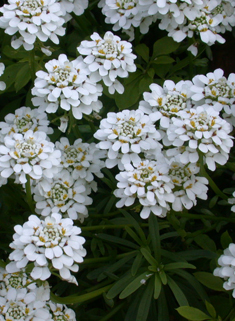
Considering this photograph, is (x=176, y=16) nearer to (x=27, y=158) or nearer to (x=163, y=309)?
(x=27, y=158)

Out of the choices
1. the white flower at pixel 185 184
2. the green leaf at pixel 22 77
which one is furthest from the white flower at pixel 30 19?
the white flower at pixel 185 184

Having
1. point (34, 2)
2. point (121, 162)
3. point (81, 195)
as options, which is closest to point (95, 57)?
point (34, 2)

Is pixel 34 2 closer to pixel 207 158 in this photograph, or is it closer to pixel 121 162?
pixel 121 162

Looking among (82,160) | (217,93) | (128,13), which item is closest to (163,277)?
(82,160)

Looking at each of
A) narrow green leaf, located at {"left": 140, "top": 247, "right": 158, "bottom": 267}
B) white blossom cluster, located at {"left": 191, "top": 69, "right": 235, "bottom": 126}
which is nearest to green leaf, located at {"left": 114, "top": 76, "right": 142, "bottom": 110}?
white blossom cluster, located at {"left": 191, "top": 69, "right": 235, "bottom": 126}

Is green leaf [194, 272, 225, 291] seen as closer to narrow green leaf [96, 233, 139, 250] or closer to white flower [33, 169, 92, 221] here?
narrow green leaf [96, 233, 139, 250]

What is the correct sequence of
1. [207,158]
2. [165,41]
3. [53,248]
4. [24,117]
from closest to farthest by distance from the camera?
1. [53,248]
2. [207,158]
3. [24,117]
4. [165,41]
